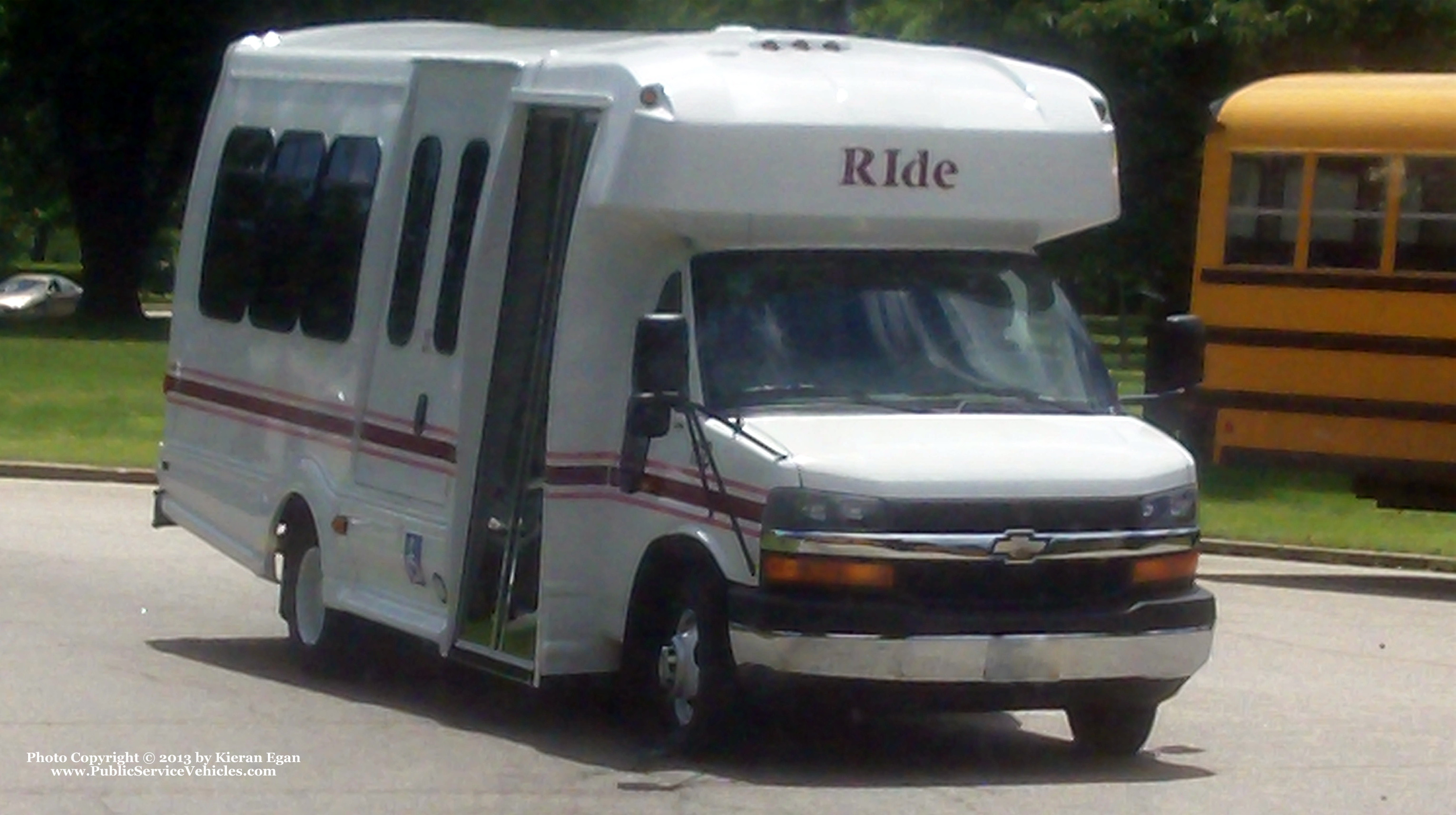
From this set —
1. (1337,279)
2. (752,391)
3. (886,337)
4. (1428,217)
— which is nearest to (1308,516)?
(1337,279)

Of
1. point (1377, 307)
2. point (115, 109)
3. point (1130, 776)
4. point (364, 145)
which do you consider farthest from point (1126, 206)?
point (115, 109)

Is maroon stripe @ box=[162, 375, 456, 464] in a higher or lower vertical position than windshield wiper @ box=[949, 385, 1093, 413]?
lower

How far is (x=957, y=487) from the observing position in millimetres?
9688

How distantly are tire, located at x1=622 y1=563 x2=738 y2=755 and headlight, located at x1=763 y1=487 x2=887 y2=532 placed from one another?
47 centimetres

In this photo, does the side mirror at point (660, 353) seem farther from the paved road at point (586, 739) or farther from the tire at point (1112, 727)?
the tire at point (1112, 727)

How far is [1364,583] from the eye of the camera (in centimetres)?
1809

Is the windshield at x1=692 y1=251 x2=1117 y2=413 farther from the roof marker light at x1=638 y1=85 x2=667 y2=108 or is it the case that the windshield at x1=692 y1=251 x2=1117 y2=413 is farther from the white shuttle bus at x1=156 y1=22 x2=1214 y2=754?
the roof marker light at x1=638 y1=85 x2=667 y2=108

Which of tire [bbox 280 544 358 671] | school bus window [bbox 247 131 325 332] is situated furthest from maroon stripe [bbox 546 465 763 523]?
school bus window [bbox 247 131 325 332]

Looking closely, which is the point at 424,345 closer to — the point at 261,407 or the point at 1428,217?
the point at 261,407

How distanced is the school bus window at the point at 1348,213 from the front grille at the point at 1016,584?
8.43 meters

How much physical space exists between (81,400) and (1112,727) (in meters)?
22.1

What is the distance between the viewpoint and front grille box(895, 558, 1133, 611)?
382 inches

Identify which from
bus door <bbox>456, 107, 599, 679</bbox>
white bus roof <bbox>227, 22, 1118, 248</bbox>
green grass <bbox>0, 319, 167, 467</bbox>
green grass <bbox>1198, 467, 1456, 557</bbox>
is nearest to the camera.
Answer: white bus roof <bbox>227, 22, 1118, 248</bbox>

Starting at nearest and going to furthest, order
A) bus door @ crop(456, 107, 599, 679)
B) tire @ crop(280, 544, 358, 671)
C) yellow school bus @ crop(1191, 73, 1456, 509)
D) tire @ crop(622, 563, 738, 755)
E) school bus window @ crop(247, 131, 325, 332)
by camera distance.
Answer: tire @ crop(622, 563, 738, 755)
bus door @ crop(456, 107, 599, 679)
tire @ crop(280, 544, 358, 671)
school bus window @ crop(247, 131, 325, 332)
yellow school bus @ crop(1191, 73, 1456, 509)
